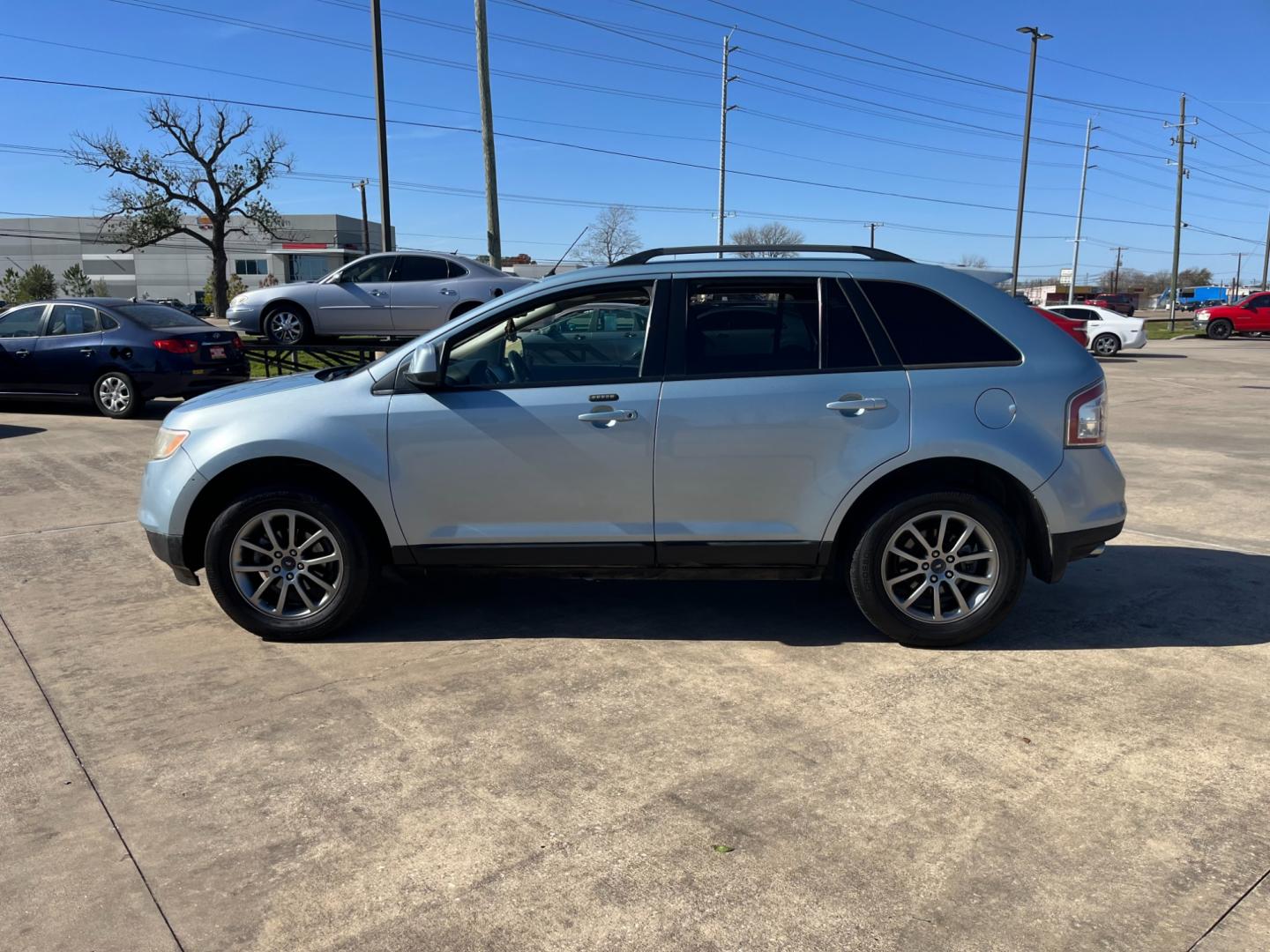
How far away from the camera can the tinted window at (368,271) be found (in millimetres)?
13531

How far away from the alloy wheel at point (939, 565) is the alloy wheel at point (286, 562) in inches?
104

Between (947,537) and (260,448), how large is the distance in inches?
128

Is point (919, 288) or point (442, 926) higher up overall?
point (919, 288)

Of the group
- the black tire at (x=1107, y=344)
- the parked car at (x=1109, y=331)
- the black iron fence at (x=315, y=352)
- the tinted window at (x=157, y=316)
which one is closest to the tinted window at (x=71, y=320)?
the tinted window at (x=157, y=316)

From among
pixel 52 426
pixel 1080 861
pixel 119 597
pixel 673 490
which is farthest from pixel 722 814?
pixel 52 426

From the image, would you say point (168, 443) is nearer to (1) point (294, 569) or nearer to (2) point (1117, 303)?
(1) point (294, 569)

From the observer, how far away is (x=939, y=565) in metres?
4.50

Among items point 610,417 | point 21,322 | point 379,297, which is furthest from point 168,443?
point 21,322

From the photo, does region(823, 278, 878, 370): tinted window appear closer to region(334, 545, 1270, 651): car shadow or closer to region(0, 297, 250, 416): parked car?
region(334, 545, 1270, 651): car shadow

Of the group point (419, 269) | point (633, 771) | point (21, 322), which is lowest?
point (633, 771)

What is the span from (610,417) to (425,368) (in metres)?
0.88

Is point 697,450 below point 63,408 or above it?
above

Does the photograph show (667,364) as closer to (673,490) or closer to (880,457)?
(673,490)

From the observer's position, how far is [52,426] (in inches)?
473
